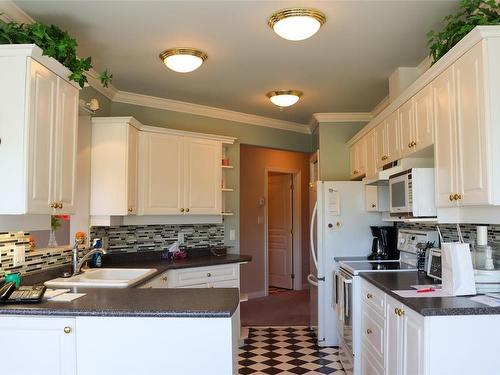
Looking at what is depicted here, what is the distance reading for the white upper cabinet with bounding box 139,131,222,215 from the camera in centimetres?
409

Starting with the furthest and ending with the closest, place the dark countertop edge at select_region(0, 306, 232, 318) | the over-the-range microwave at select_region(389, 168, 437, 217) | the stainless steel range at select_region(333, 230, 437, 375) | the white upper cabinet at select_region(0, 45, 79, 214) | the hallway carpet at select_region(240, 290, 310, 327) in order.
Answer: the hallway carpet at select_region(240, 290, 310, 327) < the stainless steel range at select_region(333, 230, 437, 375) < the over-the-range microwave at select_region(389, 168, 437, 217) < the white upper cabinet at select_region(0, 45, 79, 214) < the dark countertop edge at select_region(0, 306, 232, 318)

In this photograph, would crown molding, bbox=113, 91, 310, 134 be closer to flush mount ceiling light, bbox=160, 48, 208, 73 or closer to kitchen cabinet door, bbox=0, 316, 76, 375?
flush mount ceiling light, bbox=160, 48, 208, 73

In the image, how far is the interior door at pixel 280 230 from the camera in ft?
24.3

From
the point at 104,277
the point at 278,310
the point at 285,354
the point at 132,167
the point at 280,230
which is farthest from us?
the point at 280,230

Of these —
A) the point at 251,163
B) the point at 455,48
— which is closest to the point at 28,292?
the point at 455,48

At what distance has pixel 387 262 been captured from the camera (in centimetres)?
382

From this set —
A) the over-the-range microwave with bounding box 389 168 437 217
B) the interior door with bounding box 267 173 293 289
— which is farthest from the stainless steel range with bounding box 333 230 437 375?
the interior door with bounding box 267 173 293 289

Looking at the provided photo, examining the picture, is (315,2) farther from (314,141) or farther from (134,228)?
(314,141)

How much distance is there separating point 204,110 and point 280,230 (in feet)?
11.0

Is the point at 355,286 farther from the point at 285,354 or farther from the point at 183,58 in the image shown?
the point at 183,58

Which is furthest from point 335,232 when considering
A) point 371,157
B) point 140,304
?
point 140,304

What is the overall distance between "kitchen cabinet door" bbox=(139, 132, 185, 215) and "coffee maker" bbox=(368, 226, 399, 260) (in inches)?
76.9

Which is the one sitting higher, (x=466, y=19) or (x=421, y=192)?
(x=466, y=19)

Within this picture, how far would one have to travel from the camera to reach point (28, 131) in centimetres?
222
